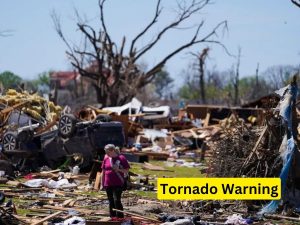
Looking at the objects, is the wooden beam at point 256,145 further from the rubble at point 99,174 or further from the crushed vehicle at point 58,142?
the crushed vehicle at point 58,142

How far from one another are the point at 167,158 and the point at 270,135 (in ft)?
49.8

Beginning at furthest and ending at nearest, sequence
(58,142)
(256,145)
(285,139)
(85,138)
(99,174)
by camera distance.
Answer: (58,142), (85,138), (99,174), (256,145), (285,139)

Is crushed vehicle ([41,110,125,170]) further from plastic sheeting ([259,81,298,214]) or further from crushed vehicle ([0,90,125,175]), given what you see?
plastic sheeting ([259,81,298,214])

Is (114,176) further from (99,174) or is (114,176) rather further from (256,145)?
(99,174)

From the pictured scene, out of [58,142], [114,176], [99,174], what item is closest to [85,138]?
[58,142]

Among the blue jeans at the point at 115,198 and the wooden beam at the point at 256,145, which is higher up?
the wooden beam at the point at 256,145

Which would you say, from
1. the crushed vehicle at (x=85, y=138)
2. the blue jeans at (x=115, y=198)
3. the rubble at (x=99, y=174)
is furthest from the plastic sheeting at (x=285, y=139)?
the crushed vehicle at (x=85, y=138)

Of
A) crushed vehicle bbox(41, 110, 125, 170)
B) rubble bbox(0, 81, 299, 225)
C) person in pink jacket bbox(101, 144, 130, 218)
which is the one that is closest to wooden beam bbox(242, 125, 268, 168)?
rubble bbox(0, 81, 299, 225)

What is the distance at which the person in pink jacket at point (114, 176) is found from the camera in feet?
38.5

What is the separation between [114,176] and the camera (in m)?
11.8

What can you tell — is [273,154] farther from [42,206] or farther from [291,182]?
[42,206]

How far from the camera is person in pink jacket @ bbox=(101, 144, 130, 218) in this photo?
11.8 m

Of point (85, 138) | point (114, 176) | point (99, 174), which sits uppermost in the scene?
point (85, 138)

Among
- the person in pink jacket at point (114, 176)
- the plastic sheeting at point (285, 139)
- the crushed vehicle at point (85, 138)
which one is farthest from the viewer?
the crushed vehicle at point (85, 138)
